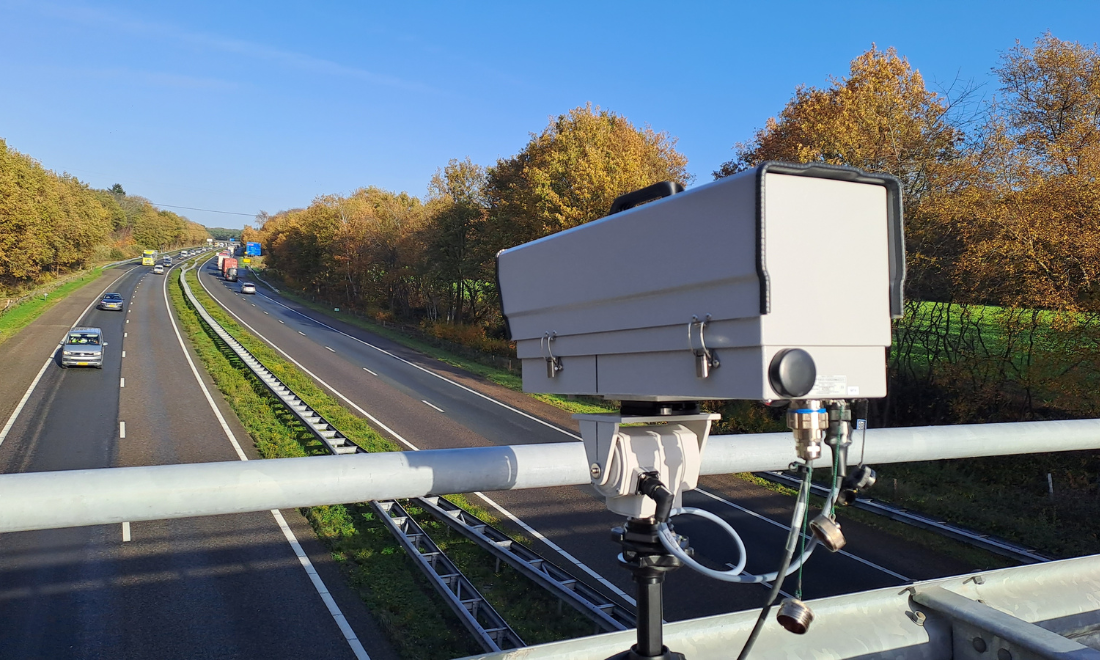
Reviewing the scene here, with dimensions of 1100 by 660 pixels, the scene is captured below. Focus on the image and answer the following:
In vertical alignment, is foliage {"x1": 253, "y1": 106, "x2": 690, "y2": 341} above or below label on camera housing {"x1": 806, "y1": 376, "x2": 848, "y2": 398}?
above

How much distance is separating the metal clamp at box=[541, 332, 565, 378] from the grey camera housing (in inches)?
6.9

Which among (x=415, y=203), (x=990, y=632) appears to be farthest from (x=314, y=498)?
(x=415, y=203)

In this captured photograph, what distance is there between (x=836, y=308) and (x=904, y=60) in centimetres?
2665

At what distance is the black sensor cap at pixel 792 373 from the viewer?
1224mm

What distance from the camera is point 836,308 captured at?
134 cm

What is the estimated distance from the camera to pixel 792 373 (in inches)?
48.5

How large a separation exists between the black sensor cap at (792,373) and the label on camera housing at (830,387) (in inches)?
2.0

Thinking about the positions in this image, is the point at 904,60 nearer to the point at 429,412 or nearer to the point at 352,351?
the point at 429,412

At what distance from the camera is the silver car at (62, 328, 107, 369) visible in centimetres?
2808

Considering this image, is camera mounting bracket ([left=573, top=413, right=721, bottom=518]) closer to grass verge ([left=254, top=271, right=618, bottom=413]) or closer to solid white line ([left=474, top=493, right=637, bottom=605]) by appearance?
solid white line ([left=474, top=493, right=637, bottom=605])

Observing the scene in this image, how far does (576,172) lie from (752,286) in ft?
102

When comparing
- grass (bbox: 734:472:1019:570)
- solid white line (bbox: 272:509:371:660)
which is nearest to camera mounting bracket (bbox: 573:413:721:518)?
solid white line (bbox: 272:509:371:660)

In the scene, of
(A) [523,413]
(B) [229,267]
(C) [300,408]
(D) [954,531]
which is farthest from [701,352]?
(B) [229,267]

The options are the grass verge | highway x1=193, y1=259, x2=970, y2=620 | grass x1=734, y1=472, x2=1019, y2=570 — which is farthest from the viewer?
the grass verge
